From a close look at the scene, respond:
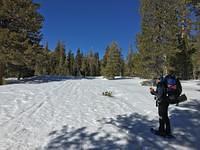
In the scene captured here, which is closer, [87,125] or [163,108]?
[163,108]

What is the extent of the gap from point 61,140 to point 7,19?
55.1 ft

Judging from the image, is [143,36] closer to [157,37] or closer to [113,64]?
[157,37]

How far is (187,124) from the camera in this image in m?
8.70

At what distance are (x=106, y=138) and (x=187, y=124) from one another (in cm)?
375

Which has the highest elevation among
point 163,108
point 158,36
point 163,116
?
point 158,36

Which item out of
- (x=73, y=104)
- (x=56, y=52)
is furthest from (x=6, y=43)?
(x=56, y=52)

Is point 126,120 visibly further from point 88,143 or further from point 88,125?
point 88,143

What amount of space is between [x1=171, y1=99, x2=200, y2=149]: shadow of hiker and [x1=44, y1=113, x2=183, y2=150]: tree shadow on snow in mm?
801

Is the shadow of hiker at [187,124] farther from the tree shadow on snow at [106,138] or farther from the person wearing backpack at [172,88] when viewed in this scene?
the person wearing backpack at [172,88]

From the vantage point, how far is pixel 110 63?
55719 millimetres

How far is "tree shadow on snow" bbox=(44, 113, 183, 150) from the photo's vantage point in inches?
240

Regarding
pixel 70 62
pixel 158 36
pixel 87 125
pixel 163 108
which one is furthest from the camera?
pixel 70 62

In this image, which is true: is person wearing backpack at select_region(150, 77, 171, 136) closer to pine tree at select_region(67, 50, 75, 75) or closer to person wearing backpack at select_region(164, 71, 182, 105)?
person wearing backpack at select_region(164, 71, 182, 105)

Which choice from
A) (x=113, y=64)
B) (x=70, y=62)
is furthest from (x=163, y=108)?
(x=70, y=62)
